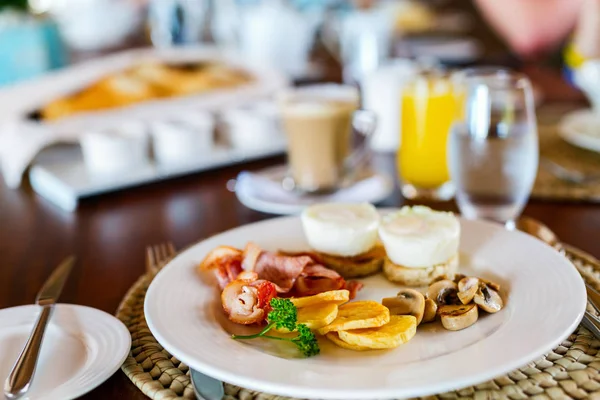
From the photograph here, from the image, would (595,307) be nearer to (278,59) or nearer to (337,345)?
(337,345)

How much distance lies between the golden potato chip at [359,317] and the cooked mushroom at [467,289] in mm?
115

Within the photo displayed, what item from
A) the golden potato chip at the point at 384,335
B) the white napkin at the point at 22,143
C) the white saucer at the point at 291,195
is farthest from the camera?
the white napkin at the point at 22,143

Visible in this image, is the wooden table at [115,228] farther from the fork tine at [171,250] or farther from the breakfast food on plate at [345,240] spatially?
the breakfast food on plate at [345,240]

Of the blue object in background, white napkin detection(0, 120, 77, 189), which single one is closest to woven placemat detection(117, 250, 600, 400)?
white napkin detection(0, 120, 77, 189)

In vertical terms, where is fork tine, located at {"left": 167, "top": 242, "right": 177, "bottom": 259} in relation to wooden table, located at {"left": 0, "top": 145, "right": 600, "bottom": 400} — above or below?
above

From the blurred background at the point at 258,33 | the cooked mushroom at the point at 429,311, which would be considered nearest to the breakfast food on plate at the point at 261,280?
the cooked mushroom at the point at 429,311

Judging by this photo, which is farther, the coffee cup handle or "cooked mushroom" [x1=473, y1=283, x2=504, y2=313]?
the coffee cup handle

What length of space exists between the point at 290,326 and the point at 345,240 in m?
0.25

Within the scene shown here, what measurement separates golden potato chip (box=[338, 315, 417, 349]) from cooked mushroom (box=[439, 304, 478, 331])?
5 centimetres

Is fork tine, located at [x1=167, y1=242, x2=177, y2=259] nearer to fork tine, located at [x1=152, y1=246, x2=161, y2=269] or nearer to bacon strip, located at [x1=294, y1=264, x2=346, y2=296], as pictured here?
fork tine, located at [x1=152, y1=246, x2=161, y2=269]

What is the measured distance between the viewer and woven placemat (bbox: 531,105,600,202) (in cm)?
142

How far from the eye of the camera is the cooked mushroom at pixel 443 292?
92 cm

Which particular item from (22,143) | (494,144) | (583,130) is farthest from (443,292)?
(22,143)

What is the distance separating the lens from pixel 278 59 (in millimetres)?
2789
